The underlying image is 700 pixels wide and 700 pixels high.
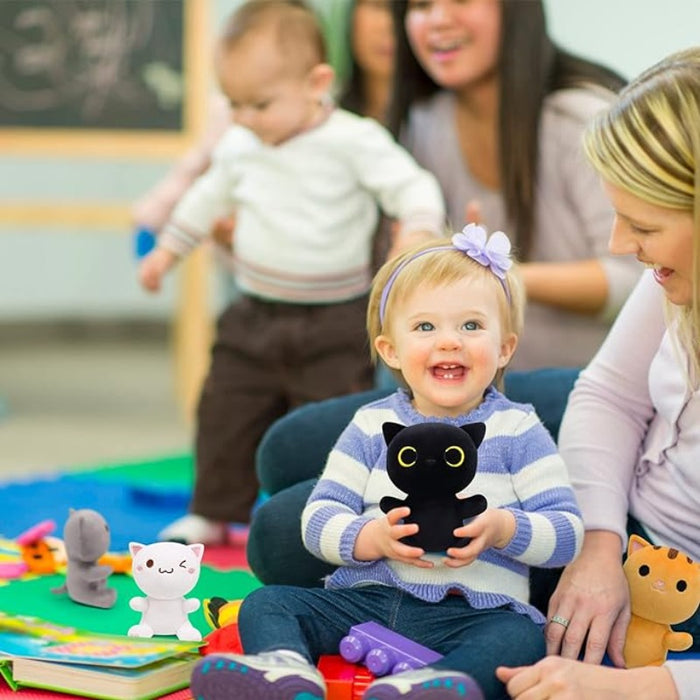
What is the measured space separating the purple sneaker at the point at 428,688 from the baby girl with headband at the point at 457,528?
75 mm

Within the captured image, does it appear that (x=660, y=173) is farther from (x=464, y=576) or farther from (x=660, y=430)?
(x=464, y=576)

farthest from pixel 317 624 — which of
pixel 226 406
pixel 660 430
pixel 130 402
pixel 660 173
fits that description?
pixel 130 402

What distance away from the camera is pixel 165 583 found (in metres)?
1.64

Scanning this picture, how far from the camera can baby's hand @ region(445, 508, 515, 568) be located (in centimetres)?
141

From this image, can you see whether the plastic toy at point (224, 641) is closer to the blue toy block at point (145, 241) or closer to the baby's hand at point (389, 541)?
the baby's hand at point (389, 541)

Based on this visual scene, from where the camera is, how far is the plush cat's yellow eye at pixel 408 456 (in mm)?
1417

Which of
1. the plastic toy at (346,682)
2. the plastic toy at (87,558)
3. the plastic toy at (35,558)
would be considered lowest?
the plastic toy at (35,558)

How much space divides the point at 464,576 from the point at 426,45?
1.26 m

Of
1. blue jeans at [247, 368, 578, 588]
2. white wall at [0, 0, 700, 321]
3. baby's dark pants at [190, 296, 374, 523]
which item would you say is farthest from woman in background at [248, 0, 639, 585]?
white wall at [0, 0, 700, 321]

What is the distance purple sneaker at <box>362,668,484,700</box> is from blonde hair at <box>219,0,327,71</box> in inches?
50.0

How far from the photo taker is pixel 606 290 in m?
2.40

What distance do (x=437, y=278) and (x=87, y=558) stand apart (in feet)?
2.14

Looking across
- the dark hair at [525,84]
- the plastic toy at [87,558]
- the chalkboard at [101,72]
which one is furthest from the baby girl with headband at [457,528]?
the chalkboard at [101,72]

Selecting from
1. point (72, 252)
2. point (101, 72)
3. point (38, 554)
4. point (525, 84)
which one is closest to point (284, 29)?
point (525, 84)
